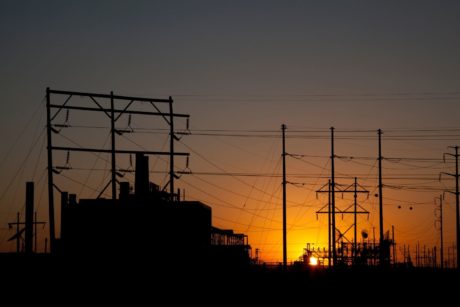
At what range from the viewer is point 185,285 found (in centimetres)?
5031

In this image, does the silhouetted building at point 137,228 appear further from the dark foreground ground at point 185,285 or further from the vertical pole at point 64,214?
the dark foreground ground at point 185,285

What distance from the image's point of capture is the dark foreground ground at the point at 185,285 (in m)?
45.6

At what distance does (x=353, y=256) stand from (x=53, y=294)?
53.9 metres

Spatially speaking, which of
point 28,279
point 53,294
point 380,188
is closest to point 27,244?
point 28,279

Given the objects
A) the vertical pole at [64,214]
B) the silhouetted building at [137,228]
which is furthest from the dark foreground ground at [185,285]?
the vertical pole at [64,214]

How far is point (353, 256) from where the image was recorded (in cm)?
9319

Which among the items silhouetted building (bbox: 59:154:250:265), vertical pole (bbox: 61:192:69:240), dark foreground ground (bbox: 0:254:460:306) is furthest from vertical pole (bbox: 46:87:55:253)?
vertical pole (bbox: 61:192:69:240)

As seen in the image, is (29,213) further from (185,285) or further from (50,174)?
(185,285)

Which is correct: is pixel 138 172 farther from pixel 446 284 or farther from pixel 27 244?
pixel 446 284

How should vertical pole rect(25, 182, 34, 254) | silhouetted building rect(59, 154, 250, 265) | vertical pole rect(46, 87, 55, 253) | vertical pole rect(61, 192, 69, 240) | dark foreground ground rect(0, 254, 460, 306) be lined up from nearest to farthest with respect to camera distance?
dark foreground ground rect(0, 254, 460, 306) < vertical pole rect(46, 87, 55, 253) < vertical pole rect(25, 182, 34, 254) < silhouetted building rect(59, 154, 250, 265) < vertical pole rect(61, 192, 69, 240)

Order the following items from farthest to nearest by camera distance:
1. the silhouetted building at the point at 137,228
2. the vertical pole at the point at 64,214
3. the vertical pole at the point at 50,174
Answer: the vertical pole at the point at 64,214
the silhouetted building at the point at 137,228
the vertical pole at the point at 50,174

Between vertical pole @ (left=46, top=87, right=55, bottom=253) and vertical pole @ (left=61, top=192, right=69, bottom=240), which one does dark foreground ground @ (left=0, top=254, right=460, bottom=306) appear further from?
vertical pole @ (left=61, top=192, right=69, bottom=240)

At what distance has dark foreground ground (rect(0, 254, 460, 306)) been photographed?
45625 millimetres

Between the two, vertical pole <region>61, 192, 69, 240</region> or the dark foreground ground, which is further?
vertical pole <region>61, 192, 69, 240</region>
